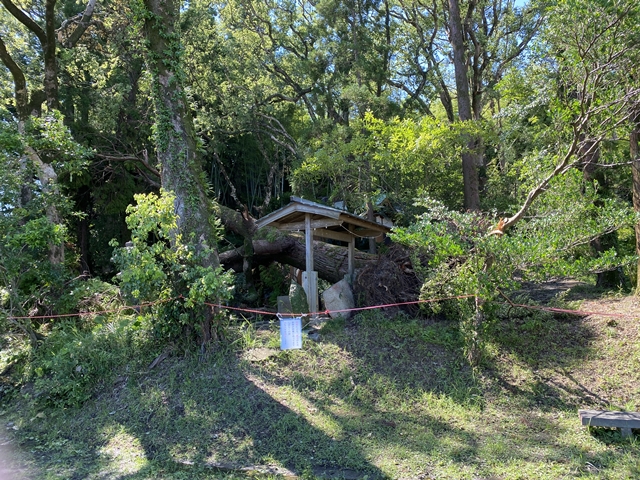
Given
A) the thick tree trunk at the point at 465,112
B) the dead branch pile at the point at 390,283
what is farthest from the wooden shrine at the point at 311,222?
the thick tree trunk at the point at 465,112

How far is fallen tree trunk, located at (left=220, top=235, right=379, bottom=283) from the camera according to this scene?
1020cm

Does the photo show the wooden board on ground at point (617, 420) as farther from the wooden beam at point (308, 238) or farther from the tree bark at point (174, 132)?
the tree bark at point (174, 132)

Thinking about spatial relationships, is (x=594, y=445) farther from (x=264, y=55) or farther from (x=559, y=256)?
(x=264, y=55)

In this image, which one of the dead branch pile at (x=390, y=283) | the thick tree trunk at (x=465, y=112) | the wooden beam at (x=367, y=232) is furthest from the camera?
the thick tree trunk at (x=465, y=112)

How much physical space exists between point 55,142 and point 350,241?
5946mm

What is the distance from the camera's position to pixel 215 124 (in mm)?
15211

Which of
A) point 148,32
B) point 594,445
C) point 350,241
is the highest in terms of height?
point 148,32

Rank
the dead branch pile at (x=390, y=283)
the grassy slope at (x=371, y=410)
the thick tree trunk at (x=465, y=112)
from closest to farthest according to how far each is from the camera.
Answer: the grassy slope at (x=371, y=410)
the dead branch pile at (x=390, y=283)
the thick tree trunk at (x=465, y=112)

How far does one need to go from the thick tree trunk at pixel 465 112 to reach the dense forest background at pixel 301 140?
0.06 m

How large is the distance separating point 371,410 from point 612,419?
256 centimetres

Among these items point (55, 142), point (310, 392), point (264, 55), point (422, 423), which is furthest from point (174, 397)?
point (264, 55)

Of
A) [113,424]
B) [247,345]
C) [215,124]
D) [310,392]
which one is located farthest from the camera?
[215,124]

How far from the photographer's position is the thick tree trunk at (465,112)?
11.7 meters

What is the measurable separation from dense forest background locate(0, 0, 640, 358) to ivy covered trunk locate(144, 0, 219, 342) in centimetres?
3
